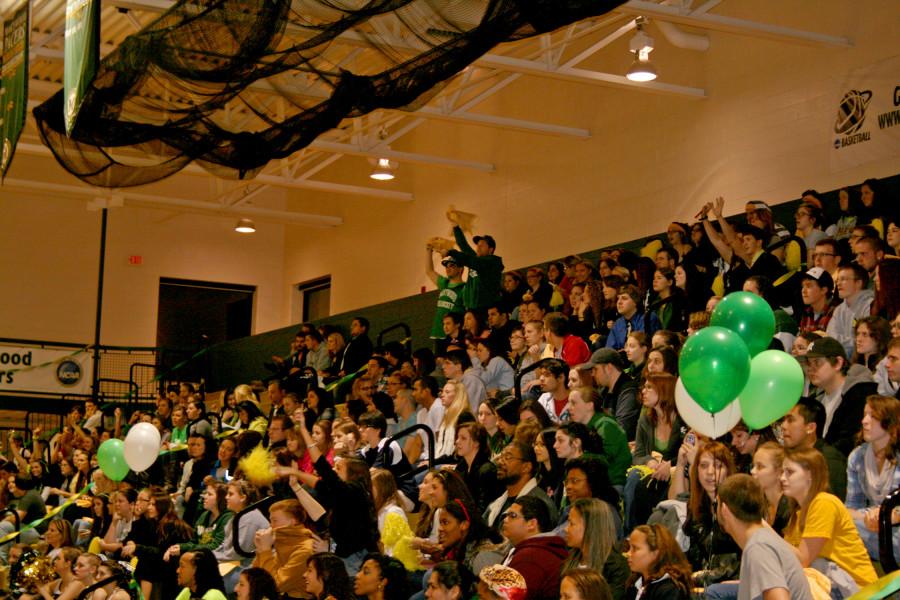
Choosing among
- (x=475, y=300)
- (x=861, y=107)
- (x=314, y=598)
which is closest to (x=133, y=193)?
(x=475, y=300)

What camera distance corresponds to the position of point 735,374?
5750 millimetres

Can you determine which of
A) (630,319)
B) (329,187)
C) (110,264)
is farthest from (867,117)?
(110,264)

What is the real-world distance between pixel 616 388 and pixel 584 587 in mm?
3943

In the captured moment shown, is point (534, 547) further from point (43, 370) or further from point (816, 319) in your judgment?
point (43, 370)

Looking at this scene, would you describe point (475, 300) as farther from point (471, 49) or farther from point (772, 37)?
point (471, 49)

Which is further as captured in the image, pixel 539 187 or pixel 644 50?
pixel 539 187

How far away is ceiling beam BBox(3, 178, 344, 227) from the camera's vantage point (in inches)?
774

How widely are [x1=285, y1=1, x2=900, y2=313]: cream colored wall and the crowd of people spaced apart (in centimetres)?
198

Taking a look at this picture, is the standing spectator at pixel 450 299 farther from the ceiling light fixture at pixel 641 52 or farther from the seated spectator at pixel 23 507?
the seated spectator at pixel 23 507

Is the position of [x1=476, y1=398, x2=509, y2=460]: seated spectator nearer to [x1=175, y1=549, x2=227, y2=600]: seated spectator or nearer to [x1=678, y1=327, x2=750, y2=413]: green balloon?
[x1=175, y1=549, x2=227, y2=600]: seated spectator

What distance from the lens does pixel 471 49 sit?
375 cm

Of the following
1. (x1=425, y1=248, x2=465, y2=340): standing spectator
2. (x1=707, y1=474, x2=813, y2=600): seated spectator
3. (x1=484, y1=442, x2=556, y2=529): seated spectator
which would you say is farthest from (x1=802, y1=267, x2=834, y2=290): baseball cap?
(x1=425, y1=248, x2=465, y2=340): standing spectator

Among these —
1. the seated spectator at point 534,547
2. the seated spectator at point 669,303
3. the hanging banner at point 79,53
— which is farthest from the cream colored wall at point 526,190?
the hanging banner at point 79,53

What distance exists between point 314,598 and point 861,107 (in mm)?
7776
